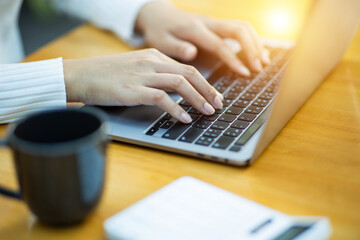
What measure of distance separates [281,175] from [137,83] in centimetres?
27

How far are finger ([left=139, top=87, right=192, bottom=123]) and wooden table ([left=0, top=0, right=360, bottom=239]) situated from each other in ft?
0.23

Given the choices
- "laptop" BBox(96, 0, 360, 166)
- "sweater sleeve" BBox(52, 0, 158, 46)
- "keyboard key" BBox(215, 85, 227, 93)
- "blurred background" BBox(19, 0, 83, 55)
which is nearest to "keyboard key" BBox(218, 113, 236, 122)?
"laptop" BBox(96, 0, 360, 166)

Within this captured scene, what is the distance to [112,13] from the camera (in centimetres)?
115

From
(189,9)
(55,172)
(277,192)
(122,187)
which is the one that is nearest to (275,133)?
(277,192)

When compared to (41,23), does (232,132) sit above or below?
above

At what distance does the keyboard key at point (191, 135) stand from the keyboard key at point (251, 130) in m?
0.06

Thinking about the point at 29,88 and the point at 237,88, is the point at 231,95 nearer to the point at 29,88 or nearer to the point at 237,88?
the point at 237,88

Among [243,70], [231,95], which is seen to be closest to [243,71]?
[243,70]

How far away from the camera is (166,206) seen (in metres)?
0.50

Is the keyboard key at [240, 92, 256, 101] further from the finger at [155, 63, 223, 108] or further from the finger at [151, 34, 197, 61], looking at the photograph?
the finger at [151, 34, 197, 61]

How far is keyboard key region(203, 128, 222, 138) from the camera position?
653 millimetres

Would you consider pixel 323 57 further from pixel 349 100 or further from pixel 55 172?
pixel 55 172

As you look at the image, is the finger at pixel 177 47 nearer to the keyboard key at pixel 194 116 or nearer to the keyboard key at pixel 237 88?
the keyboard key at pixel 237 88

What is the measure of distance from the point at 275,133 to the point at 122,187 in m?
0.24
